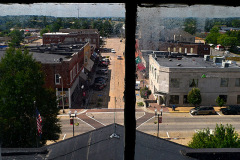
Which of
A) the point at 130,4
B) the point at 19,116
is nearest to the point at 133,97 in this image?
the point at 130,4

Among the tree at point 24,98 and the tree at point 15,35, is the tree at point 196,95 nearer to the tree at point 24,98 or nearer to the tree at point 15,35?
the tree at point 24,98

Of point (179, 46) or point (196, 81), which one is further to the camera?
point (196, 81)

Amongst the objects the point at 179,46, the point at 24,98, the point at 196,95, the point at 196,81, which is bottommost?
the point at 196,95

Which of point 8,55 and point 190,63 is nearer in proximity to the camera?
point 8,55

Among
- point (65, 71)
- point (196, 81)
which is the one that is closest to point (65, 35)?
point (65, 71)

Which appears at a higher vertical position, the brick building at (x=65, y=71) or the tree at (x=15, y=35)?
the tree at (x=15, y=35)

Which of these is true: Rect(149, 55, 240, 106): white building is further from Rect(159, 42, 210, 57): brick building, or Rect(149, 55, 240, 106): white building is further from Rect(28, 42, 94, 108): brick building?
Rect(28, 42, 94, 108): brick building

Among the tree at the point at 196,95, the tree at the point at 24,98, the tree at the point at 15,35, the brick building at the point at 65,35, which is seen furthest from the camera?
the tree at the point at 196,95

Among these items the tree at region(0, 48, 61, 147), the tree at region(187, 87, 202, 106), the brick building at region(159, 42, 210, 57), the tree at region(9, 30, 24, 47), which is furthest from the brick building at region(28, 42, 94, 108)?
the tree at region(187, 87, 202, 106)

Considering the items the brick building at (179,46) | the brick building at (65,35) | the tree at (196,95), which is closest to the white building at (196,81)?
the tree at (196,95)

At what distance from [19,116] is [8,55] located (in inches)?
22.2

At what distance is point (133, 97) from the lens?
19.3 inches

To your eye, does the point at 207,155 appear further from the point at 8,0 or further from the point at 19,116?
the point at 19,116

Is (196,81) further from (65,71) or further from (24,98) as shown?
(24,98)
